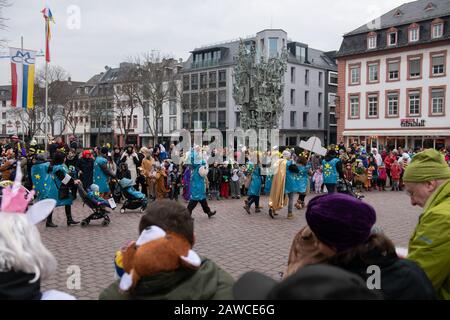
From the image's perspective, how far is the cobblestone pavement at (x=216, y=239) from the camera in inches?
251

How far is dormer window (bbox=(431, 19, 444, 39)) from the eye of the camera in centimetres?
3794

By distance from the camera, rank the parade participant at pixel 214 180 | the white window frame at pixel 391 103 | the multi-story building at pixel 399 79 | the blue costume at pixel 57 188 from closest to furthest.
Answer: the blue costume at pixel 57 188 < the parade participant at pixel 214 180 < the multi-story building at pixel 399 79 < the white window frame at pixel 391 103

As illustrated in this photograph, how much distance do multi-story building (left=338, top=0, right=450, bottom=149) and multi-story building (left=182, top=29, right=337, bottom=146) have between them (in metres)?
11.5

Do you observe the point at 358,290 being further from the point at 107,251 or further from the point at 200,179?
the point at 200,179

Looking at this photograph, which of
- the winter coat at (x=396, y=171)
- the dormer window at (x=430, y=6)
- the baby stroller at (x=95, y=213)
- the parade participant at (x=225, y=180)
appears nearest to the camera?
the baby stroller at (x=95, y=213)

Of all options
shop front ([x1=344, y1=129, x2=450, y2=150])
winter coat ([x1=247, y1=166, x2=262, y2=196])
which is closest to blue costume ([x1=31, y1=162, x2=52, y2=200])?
winter coat ([x1=247, y1=166, x2=262, y2=196])

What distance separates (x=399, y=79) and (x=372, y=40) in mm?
4886

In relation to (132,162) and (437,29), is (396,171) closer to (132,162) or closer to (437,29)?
(132,162)

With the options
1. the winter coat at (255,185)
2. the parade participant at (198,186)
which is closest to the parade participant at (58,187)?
the parade participant at (198,186)

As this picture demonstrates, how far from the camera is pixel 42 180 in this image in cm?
996

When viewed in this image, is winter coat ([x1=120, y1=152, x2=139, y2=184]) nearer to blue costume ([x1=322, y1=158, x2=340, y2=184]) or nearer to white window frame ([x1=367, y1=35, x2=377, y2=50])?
blue costume ([x1=322, y1=158, x2=340, y2=184])

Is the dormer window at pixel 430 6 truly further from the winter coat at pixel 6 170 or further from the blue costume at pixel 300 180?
the winter coat at pixel 6 170

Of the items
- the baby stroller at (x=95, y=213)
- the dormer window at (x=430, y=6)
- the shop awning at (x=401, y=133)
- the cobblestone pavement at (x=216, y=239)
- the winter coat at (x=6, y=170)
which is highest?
the dormer window at (x=430, y=6)

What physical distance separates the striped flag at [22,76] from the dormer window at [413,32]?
34.7m
